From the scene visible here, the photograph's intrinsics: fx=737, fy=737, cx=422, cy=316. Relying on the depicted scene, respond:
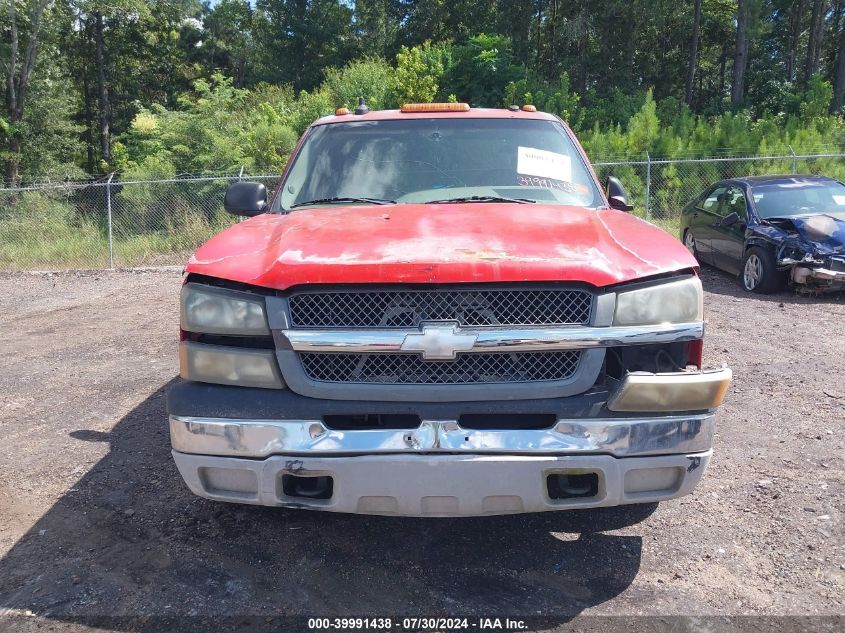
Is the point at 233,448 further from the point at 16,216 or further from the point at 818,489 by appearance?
the point at 16,216

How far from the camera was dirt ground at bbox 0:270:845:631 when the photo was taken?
294cm

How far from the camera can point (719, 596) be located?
2986 mm

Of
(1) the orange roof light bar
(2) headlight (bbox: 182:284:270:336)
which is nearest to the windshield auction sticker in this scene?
(1) the orange roof light bar

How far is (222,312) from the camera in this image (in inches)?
111

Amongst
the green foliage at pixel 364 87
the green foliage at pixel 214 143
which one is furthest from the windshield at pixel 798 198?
the green foliage at pixel 364 87

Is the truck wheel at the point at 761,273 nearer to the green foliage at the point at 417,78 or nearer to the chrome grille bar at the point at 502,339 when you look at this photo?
the chrome grille bar at the point at 502,339

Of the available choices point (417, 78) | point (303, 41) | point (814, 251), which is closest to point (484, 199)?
point (814, 251)

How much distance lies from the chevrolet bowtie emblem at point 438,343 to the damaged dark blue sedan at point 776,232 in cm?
780

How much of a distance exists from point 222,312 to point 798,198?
956 cm

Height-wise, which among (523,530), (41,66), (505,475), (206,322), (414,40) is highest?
(414,40)

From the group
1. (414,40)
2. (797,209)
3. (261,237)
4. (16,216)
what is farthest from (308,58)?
(261,237)

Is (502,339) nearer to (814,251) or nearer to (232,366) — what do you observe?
(232,366)

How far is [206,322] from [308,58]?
144 ft

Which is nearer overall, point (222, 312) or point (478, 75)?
point (222, 312)
